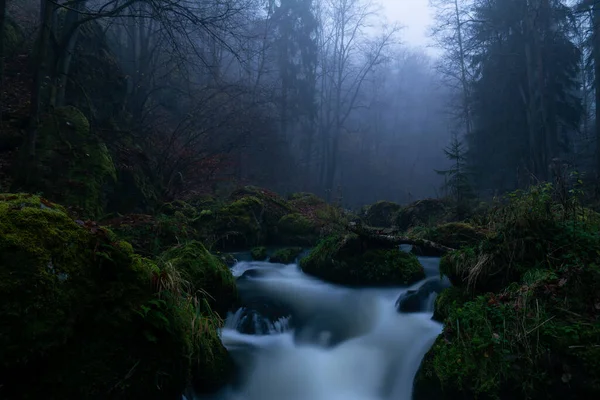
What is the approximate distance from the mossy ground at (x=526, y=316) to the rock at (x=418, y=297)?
2.83ft

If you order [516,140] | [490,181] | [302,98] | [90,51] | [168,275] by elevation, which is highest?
[302,98]

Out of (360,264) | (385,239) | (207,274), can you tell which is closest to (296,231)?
(385,239)

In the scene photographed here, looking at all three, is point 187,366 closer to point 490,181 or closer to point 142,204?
point 142,204

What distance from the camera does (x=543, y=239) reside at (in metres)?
4.62

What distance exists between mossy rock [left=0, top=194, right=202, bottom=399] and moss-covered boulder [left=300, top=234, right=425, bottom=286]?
174 inches

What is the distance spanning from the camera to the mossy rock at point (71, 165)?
7.46m

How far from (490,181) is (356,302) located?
17.3m

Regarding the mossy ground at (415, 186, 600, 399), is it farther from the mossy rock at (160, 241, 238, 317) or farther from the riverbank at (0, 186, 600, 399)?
the mossy rock at (160, 241, 238, 317)

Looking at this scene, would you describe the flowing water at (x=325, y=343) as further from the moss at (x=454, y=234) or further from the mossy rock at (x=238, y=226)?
the mossy rock at (x=238, y=226)

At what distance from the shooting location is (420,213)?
13.5 meters

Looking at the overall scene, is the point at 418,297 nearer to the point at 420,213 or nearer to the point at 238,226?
the point at 238,226

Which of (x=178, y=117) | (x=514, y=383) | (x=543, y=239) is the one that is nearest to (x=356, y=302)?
(x=543, y=239)

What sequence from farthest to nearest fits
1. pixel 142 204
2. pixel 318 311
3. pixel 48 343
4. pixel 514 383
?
1. pixel 142 204
2. pixel 318 311
3. pixel 514 383
4. pixel 48 343

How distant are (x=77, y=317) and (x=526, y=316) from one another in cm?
368
